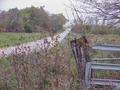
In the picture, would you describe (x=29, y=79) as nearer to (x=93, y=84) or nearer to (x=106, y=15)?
(x=93, y=84)

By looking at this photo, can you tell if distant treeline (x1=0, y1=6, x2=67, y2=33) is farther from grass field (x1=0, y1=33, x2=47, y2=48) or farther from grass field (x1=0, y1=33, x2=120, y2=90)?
grass field (x1=0, y1=33, x2=120, y2=90)

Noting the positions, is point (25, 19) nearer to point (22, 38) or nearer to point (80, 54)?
point (22, 38)

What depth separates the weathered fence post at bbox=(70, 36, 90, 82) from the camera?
5.97 metres

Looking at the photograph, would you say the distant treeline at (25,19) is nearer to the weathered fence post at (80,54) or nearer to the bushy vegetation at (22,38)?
the bushy vegetation at (22,38)

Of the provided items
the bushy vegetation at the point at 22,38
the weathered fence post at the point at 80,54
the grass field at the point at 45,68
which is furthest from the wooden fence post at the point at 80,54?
the bushy vegetation at the point at 22,38

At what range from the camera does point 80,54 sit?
598 cm

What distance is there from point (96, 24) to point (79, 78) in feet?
10.3

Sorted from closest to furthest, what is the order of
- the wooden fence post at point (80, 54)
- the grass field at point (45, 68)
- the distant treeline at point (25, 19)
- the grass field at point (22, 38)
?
the grass field at point (45, 68), the wooden fence post at point (80, 54), the grass field at point (22, 38), the distant treeline at point (25, 19)

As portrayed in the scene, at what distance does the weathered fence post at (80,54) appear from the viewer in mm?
5970

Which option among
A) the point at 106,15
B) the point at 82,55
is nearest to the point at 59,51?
the point at 82,55

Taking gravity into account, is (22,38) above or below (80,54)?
below

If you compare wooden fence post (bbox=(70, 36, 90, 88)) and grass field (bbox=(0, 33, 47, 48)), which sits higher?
wooden fence post (bbox=(70, 36, 90, 88))

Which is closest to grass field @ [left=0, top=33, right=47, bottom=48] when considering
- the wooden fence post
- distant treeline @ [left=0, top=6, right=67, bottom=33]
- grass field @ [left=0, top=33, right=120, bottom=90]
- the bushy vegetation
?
the bushy vegetation

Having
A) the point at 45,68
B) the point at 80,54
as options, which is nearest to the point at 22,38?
the point at 80,54
